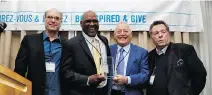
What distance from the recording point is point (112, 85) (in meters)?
1.93

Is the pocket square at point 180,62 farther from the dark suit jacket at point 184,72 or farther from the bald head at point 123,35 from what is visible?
the bald head at point 123,35

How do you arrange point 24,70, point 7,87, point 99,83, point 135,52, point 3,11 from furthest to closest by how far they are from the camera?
point 3,11
point 135,52
point 24,70
point 99,83
point 7,87

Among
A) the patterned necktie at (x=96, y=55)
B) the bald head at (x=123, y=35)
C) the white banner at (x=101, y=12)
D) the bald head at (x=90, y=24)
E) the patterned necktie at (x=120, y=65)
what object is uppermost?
the white banner at (x=101, y=12)

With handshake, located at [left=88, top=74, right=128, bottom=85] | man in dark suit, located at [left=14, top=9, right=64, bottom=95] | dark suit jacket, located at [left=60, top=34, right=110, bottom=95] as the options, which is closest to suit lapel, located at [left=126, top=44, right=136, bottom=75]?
handshake, located at [left=88, top=74, right=128, bottom=85]

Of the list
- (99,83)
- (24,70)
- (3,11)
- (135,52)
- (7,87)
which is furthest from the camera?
(3,11)

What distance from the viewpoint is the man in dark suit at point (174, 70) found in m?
1.83

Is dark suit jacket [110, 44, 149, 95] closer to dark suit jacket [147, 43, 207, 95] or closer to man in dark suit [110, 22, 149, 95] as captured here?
man in dark suit [110, 22, 149, 95]

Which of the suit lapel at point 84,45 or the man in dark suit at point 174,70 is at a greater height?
the suit lapel at point 84,45

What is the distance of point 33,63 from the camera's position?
1.88 m

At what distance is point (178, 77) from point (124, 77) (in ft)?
1.21

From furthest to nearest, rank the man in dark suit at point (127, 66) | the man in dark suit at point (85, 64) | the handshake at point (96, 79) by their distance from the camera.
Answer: the man in dark suit at point (127, 66) < the man in dark suit at point (85, 64) < the handshake at point (96, 79)

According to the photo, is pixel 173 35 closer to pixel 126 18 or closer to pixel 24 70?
pixel 126 18

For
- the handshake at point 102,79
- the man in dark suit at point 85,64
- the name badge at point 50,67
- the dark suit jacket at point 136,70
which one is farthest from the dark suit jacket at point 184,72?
the name badge at point 50,67

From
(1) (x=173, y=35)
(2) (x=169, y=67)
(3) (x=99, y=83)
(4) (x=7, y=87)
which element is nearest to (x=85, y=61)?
(3) (x=99, y=83)
